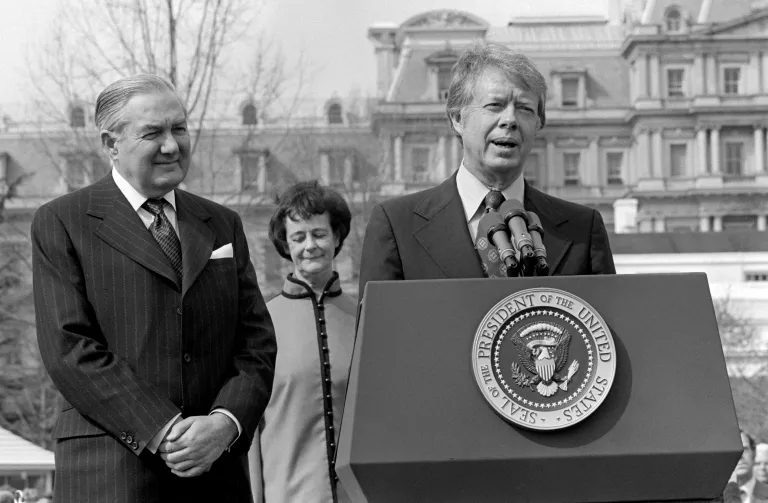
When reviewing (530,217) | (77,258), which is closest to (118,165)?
(77,258)

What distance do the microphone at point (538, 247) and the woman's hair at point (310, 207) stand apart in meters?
1.74

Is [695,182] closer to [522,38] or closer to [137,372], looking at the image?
[522,38]

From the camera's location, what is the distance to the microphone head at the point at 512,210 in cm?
227

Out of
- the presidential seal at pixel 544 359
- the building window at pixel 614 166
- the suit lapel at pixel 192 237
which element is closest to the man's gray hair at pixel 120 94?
the suit lapel at pixel 192 237

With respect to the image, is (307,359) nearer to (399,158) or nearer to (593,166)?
(399,158)

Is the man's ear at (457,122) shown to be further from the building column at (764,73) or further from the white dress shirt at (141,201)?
the building column at (764,73)

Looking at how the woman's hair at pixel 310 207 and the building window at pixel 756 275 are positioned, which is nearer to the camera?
the woman's hair at pixel 310 207

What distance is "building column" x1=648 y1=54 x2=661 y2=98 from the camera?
166 ft

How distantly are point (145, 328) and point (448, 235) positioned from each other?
64cm

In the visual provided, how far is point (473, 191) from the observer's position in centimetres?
274

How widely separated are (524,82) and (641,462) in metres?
0.90

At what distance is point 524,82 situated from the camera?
2629 millimetres

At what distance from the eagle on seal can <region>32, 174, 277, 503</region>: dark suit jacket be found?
874 millimetres

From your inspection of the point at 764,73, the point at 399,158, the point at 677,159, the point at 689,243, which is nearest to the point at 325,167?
the point at 399,158
